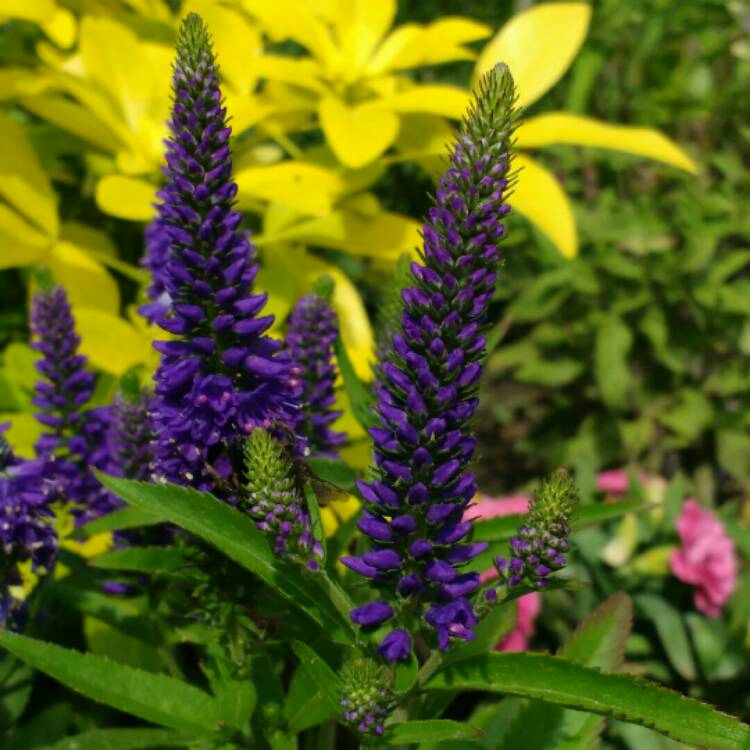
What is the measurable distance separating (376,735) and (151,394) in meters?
0.65

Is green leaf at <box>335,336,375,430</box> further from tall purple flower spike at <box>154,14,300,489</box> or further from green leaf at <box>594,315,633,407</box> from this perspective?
green leaf at <box>594,315,633,407</box>

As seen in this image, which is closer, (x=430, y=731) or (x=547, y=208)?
(x=430, y=731)

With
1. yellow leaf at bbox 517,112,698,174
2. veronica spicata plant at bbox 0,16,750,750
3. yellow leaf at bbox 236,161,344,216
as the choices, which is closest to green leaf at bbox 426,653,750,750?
veronica spicata plant at bbox 0,16,750,750

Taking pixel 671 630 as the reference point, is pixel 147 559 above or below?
below

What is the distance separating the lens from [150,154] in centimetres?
214

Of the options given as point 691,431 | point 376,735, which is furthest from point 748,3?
point 376,735

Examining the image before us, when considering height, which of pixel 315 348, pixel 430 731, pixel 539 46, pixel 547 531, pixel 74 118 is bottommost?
pixel 430 731

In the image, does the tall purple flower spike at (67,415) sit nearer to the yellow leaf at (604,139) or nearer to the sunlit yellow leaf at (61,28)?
the sunlit yellow leaf at (61,28)

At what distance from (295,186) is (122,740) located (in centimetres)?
105

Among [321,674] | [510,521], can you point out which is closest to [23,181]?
[510,521]

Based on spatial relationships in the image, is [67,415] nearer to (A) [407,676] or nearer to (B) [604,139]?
(A) [407,676]

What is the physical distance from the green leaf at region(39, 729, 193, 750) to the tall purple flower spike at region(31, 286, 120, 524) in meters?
0.34

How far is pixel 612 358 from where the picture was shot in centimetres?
318

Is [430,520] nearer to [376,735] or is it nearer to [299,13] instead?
[376,735]
